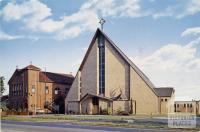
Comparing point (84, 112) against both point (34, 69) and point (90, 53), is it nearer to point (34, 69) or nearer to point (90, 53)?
point (90, 53)

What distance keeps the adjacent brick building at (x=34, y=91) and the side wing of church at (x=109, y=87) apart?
7703mm

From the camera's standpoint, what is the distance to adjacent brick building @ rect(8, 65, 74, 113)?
68.8 meters

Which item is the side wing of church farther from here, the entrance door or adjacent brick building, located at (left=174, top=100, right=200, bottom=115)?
adjacent brick building, located at (left=174, top=100, right=200, bottom=115)

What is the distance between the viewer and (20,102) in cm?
7025

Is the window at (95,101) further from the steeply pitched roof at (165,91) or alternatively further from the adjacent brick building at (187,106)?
the adjacent brick building at (187,106)

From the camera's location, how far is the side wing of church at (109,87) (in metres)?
58.5

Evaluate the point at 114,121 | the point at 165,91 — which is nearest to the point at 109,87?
the point at 165,91

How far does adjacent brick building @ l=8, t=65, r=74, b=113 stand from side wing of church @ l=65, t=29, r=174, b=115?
7.70m

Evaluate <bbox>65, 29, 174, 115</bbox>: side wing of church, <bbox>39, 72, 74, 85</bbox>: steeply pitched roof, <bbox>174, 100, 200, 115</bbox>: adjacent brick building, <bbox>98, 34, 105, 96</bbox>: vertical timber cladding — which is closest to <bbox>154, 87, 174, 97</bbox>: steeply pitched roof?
<bbox>65, 29, 174, 115</bbox>: side wing of church

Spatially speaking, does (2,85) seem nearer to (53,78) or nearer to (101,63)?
(53,78)

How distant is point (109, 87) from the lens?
202 ft

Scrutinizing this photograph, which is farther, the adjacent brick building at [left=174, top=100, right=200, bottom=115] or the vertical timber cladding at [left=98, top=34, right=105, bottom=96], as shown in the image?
the adjacent brick building at [left=174, top=100, right=200, bottom=115]

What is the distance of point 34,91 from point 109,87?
1702 cm

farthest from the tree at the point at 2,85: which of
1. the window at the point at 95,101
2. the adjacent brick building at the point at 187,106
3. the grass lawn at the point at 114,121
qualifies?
the adjacent brick building at the point at 187,106
